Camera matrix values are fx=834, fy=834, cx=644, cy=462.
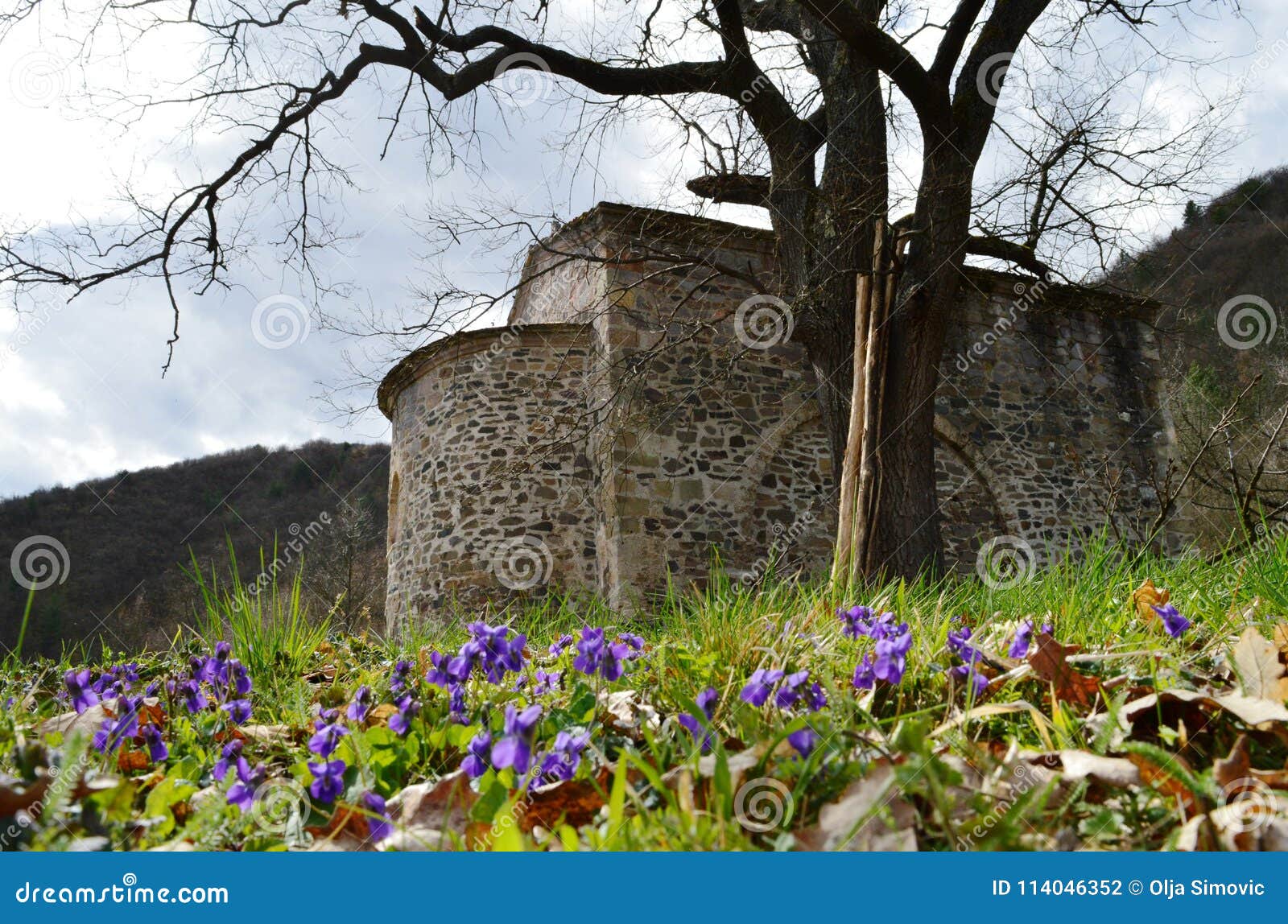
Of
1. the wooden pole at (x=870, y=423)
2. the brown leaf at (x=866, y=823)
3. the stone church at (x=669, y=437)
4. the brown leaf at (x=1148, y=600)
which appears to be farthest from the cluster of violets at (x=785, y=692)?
the stone church at (x=669, y=437)

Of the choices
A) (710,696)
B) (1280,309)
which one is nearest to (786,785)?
(710,696)

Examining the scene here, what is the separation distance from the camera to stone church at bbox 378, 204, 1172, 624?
945 cm

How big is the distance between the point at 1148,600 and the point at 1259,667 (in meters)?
0.95

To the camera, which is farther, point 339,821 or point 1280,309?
point 1280,309

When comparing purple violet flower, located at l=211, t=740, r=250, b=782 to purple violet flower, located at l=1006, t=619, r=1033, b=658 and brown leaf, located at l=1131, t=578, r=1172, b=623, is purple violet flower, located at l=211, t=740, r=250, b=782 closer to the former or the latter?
purple violet flower, located at l=1006, t=619, r=1033, b=658

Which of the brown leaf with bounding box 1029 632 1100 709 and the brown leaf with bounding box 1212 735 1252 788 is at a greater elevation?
the brown leaf with bounding box 1029 632 1100 709

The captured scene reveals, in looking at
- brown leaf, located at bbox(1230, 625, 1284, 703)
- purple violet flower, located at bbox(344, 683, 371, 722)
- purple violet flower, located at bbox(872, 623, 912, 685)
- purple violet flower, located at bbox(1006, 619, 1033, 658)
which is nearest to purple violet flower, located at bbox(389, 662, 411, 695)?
purple violet flower, located at bbox(344, 683, 371, 722)

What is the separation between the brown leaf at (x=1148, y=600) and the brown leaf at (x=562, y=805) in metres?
1.83

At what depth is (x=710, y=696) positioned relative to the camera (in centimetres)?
167

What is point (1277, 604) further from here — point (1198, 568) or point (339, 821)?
point (339, 821)

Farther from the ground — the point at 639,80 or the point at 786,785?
the point at 639,80

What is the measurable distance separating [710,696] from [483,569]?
8564mm

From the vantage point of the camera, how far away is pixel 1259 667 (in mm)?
1729

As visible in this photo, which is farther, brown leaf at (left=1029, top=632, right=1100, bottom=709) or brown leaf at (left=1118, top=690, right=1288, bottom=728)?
brown leaf at (left=1029, top=632, right=1100, bottom=709)
